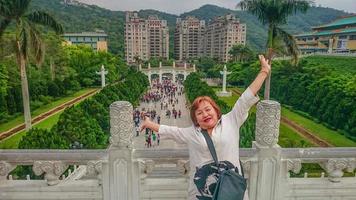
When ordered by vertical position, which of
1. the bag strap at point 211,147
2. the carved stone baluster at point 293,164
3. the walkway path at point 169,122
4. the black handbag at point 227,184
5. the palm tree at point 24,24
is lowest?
the walkway path at point 169,122

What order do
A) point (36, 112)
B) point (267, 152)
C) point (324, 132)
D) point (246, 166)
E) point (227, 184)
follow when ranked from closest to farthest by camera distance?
point (227, 184) < point (267, 152) < point (246, 166) < point (324, 132) < point (36, 112)

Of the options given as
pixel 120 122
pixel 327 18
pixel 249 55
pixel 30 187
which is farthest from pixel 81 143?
pixel 327 18

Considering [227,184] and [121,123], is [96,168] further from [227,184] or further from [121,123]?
[227,184]

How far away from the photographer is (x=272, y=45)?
17703 mm

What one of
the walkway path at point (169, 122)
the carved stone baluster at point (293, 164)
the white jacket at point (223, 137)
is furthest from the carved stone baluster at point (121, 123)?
the walkway path at point (169, 122)

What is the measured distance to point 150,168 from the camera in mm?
4426

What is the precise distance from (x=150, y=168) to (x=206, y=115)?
174cm

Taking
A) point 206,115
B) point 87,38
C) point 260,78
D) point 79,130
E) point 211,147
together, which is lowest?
point 79,130

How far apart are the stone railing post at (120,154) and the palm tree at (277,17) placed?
14.4m

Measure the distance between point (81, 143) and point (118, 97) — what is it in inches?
503

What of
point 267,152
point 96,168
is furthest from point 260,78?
point 96,168

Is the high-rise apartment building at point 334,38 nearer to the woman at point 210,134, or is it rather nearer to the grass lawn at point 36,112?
the grass lawn at point 36,112

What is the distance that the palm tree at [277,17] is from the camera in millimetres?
17469

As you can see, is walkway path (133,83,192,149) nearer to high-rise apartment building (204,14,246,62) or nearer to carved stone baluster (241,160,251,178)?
carved stone baluster (241,160,251,178)
